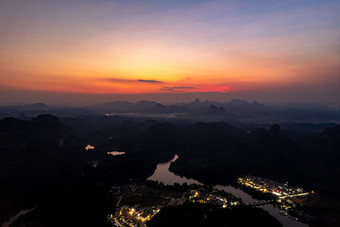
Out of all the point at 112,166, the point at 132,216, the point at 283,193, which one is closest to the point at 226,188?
the point at 283,193

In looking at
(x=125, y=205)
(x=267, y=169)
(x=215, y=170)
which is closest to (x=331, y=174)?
(x=267, y=169)

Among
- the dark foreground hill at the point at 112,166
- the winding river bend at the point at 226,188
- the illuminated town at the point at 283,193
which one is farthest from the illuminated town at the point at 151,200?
the illuminated town at the point at 283,193

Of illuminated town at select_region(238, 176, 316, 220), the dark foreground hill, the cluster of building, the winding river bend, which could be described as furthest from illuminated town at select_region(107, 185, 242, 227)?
illuminated town at select_region(238, 176, 316, 220)

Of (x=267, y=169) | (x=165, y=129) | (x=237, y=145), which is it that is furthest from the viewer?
(x=165, y=129)

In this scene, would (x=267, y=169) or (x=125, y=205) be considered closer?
(x=125, y=205)

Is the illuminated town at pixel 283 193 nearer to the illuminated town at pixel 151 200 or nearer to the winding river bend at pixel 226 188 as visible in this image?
the winding river bend at pixel 226 188

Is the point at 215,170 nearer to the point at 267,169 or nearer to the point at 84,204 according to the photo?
the point at 267,169
